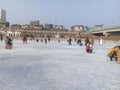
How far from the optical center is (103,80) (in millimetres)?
9312

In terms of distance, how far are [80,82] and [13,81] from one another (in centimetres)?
193

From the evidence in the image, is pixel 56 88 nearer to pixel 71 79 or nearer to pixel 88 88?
pixel 88 88

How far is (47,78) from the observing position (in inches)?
379

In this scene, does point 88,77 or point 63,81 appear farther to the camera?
point 88,77

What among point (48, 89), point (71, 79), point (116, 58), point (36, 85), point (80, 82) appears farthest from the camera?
point (116, 58)

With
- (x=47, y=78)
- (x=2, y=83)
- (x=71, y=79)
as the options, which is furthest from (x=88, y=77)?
(x=2, y=83)

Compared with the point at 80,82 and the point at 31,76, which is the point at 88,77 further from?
the point at 31,76

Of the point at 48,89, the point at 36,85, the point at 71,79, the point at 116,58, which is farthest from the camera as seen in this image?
the point at 116,58

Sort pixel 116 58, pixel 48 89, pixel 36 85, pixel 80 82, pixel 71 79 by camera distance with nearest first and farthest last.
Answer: pixel 48 89 < pixel 36 85 < pixel 80 82 < pixel 71 79 < pixel 116 58

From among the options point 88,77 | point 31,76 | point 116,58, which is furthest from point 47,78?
point 116,58

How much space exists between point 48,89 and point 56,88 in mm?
255

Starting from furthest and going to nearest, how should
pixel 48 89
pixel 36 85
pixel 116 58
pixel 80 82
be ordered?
pixel 116 58 < pixel 80 82 < pixel 36 85 < pixel 48 89

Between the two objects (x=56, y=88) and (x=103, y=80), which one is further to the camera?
(x=103, y=80)

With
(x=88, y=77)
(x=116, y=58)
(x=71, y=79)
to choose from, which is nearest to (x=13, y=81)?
(x=71, y=79)
